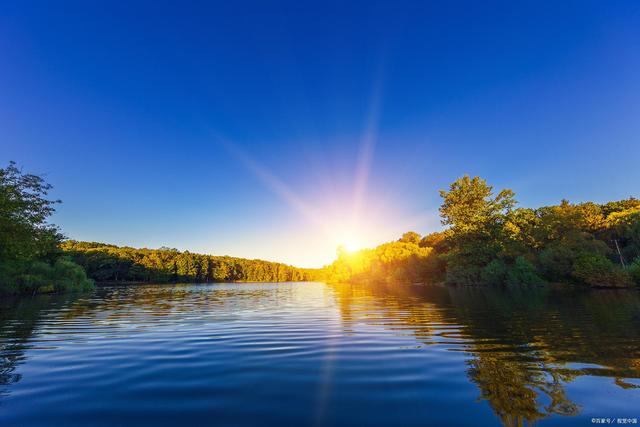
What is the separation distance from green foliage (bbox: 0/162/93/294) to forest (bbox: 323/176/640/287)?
230 feet

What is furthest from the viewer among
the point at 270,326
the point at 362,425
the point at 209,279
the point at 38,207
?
the point at 209,279

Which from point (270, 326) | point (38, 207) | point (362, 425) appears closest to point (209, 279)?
point (38, 207)

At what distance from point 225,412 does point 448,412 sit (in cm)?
380

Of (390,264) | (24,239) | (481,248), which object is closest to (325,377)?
(24,239)

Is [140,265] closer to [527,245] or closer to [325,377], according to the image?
[527,245]

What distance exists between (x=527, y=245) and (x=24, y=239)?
81.3 meters

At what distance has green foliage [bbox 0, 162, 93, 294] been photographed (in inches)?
1326

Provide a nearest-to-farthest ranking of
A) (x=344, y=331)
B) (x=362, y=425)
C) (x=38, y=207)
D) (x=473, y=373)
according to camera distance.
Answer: (x=362, y=425) → (x=473, y=373) → (x=344, y=331) → (x=38, y=207)

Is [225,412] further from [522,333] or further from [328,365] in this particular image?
[522,333]

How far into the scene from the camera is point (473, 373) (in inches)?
272

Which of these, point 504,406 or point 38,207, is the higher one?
point 38,207

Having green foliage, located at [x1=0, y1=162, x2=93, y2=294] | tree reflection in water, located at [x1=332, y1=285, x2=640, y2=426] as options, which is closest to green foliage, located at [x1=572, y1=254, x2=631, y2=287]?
tree reflection in water, located at [x1=332, y1=285, x2=640, y2=426]

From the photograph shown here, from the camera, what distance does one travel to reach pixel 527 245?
5891cm

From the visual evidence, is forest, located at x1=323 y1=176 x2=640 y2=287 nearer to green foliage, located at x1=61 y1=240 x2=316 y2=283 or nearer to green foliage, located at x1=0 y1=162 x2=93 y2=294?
green foliage, located at x1=0 y1=162 x2=93 y2=294
